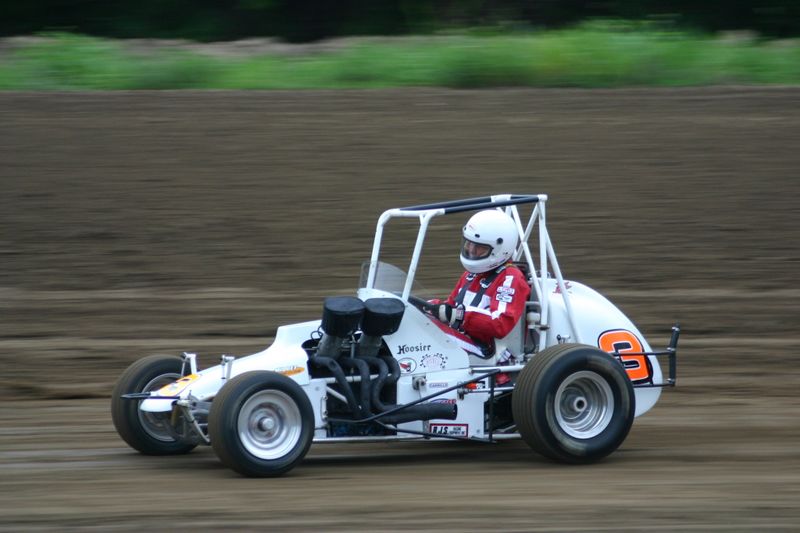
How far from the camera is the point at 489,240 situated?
8266 millimetres

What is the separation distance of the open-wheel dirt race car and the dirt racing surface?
0.77 ft

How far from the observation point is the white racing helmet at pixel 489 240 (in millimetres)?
8273

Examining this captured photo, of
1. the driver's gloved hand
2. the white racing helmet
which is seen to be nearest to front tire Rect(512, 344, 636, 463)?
the driver's gloved hand

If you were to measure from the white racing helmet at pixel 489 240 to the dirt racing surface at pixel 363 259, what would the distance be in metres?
1.28

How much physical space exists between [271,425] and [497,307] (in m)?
1.73

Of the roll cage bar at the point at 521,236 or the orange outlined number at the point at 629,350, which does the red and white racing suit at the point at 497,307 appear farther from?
the orange outlined number at the point at 629,350

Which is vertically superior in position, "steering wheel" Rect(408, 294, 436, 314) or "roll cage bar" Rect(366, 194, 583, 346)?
"roll cage bar" Rect(366, 194, 583, 346)

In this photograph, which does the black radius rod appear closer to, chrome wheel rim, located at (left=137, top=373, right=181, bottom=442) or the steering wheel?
the steering wheel

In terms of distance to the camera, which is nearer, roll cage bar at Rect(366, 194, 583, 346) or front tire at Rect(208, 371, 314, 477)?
front tire at Rect(208, 371, 314, 477)

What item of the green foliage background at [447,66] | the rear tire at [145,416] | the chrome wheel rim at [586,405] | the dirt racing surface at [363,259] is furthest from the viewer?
the green foliage background at [447,66]

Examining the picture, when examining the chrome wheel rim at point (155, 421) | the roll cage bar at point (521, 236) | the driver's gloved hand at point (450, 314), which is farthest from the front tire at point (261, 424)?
the driver's gloved hand at point (450, 314)

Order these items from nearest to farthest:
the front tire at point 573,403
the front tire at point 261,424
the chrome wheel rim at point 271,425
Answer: the front tire at point 261,424 < the chrome wheel rim at point 271,425 < the front tire at point 573,403

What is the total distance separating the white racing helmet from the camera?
827 centimetres

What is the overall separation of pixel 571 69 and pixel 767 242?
6.05 m
